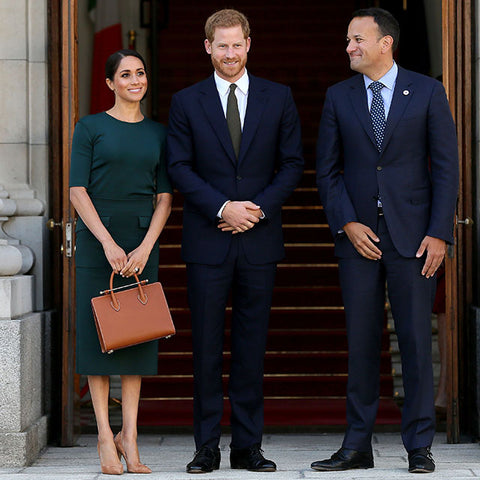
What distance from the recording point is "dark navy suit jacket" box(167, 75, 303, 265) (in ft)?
17.4

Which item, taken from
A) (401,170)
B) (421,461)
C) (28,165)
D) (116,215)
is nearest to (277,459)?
(421,461)

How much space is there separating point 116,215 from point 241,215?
671 mm

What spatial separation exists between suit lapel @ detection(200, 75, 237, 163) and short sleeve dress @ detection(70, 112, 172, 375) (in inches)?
12.6

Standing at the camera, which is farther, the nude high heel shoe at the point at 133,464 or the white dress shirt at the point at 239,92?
the white dress shirt at the point at 239,92

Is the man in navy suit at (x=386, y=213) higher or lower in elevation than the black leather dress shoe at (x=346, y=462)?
higher

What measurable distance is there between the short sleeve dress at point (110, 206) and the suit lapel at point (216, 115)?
320 mm

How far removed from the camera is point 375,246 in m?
5.26

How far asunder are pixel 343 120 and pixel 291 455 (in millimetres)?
2005

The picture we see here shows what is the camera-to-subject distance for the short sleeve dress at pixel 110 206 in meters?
5.34

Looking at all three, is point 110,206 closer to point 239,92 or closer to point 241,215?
point 241,215

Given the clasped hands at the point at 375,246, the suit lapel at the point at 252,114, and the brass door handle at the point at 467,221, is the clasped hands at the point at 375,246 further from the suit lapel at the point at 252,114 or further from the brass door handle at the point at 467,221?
the brass door handle at the point at 467,221

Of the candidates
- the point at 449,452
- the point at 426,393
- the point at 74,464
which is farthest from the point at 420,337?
the point at 74,464

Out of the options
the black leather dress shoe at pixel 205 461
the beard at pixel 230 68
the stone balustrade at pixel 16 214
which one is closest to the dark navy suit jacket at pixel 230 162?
the beard at pixel 230 68

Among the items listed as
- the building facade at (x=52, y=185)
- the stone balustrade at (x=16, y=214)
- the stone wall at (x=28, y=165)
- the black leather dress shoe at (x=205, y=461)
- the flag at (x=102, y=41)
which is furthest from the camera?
the flag at (x=102, y=41)
